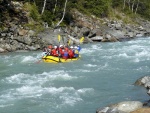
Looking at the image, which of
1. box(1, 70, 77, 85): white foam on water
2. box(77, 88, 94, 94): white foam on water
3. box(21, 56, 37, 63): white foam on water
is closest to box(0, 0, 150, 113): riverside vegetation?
box(21, 56, 37, 63): white foam on water

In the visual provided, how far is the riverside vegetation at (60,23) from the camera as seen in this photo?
94.1 ft

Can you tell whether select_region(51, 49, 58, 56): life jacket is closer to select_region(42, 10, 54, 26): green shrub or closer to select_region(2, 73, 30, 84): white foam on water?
select_region(2, 73, 30, 84): white foam on water

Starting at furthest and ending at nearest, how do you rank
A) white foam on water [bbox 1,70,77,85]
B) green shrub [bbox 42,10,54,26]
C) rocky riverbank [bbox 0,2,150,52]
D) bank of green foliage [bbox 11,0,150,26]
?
bank of green foliage [bbox 11,0,150,26], green shrub [bbox 42,10,54,26], rocky riverbank [bbox 0,2,150,52], white foam on water [bbox 1,70,77,85]

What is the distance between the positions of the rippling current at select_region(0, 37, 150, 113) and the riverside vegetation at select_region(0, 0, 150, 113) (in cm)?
255

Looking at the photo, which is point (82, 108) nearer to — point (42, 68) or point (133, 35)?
point (42, 68)

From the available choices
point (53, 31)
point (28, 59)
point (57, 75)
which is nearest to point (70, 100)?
point (57, 75)

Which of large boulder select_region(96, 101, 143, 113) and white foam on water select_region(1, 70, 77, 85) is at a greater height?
large boulder select_region(96, 101, 143, 113)

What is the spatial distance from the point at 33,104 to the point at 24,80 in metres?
4.00

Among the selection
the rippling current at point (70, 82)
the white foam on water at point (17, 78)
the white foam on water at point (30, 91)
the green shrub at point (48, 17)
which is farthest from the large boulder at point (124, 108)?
the green shrub at point (48, 17)

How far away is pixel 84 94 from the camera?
15.1m

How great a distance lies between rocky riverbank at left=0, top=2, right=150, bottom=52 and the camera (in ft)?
92.1

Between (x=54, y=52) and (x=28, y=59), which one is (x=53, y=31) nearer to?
(x=28, y=59)

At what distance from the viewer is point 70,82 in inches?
681

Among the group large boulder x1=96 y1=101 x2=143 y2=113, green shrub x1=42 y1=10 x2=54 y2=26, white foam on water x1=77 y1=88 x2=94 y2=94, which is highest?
large boulder x1=96 y1=101 x2=143 y2=113
